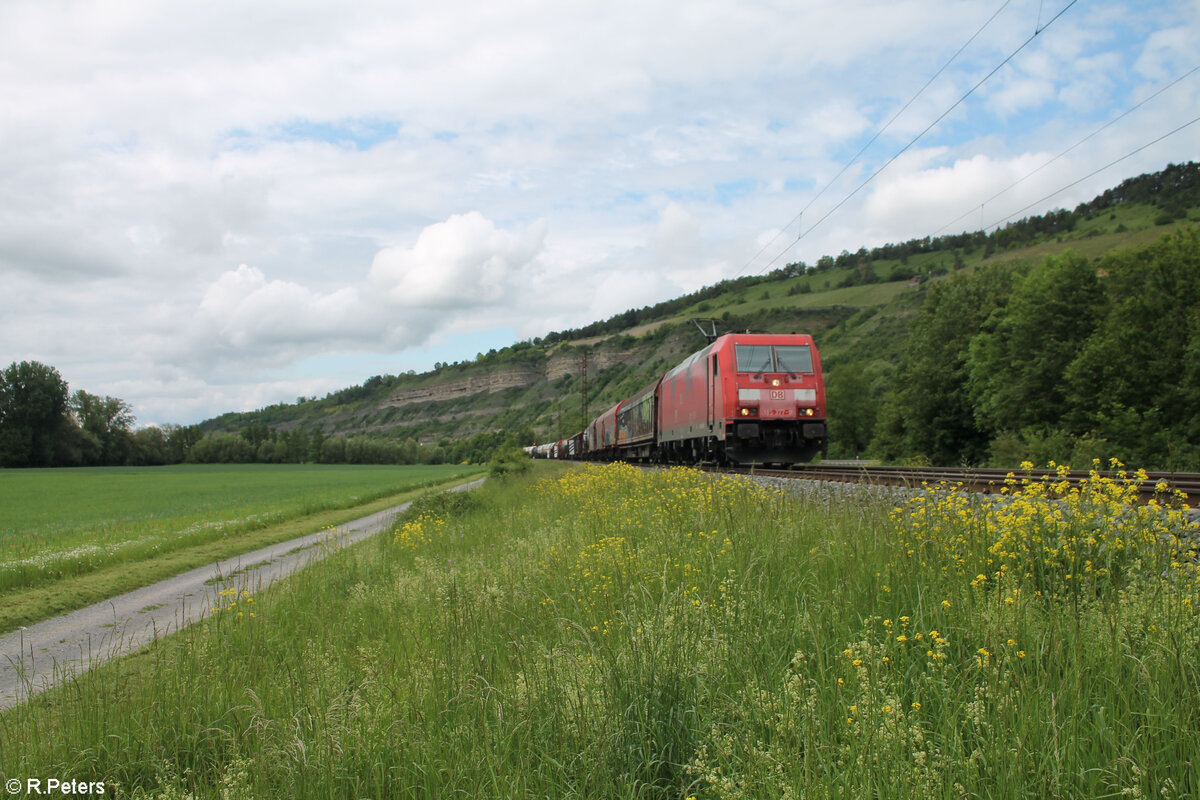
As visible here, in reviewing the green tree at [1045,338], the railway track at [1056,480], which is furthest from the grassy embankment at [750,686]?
the green tree at [1045,338]

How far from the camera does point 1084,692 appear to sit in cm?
327

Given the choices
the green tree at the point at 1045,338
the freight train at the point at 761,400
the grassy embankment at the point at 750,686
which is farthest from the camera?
the green tree at the point at 1045,338

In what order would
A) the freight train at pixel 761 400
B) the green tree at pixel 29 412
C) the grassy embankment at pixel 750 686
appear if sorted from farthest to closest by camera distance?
the green tree at pixel 29 412 < the freight train at pixel 761 400 < the grassy embankment at pixel 750 686

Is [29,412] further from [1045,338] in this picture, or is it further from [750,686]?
[750,686]

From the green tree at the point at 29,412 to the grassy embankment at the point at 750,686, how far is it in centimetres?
10078

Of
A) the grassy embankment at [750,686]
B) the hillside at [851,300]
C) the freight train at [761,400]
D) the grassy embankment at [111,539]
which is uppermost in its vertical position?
the hillside at [851,300]

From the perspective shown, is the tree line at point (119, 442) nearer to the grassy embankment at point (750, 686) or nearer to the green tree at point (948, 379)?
the green tree at point (948, 379)

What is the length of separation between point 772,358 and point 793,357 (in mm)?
671

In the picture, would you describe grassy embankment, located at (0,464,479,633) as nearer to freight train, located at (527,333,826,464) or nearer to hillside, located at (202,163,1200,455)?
freight train, located at (527,333,826,464)

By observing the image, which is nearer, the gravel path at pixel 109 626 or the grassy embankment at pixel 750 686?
the grassy embankment at pixel 750 686

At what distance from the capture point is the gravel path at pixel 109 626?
627 cm

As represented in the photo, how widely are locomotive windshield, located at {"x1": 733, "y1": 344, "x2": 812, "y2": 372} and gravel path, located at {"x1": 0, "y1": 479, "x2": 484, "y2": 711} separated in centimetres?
1202

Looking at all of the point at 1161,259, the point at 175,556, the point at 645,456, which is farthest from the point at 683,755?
the point at 1161,259

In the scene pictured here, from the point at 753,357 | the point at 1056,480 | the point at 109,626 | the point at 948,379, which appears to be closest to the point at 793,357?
the point at 753,357
